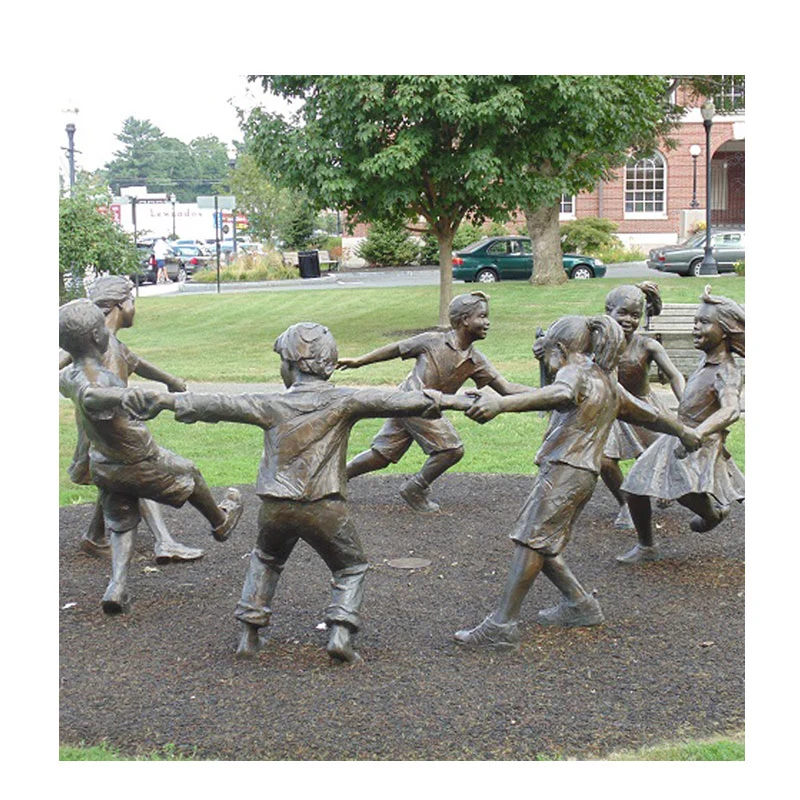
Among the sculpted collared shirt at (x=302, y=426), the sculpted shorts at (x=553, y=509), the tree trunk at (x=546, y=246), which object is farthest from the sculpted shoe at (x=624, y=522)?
the tree trunk at (x=546, y=246)

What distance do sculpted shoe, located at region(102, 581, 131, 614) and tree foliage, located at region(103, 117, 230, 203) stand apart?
60454mm

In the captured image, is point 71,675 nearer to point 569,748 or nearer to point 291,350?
point 291,350

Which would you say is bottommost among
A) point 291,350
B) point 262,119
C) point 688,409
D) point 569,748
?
point 569,748

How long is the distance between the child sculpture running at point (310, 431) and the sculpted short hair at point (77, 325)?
143 centimetres

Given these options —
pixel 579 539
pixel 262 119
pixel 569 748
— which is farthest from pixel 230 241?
pixel 569 748

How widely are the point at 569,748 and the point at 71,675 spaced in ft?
8.06

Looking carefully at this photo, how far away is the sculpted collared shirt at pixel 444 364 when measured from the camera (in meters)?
8.47

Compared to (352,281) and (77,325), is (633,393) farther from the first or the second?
(352,281)

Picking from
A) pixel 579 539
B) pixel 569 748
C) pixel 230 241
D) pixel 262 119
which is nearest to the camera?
pixel 569 748

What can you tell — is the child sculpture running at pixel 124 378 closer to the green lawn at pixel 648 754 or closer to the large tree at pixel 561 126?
the green lawn at pixel 648 754

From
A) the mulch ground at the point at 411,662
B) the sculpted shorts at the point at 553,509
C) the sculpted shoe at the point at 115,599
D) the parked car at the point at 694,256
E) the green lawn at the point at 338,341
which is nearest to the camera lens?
the mulch ground at the point at 411,662

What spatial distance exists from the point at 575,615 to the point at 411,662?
1.01 meters

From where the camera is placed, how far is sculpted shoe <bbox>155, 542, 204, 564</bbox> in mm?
7617

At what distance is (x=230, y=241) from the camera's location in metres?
50.8
